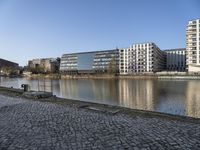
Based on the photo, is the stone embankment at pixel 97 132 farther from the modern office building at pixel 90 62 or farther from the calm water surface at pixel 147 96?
the modern office building at pixel 90 62

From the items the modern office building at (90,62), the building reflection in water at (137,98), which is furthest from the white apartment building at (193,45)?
the building reflection in water at (137,98)

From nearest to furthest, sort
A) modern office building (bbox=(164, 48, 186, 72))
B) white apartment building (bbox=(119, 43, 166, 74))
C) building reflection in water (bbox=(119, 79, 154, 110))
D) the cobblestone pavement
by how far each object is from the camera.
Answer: the cobblestone pavement → building reflection in water (bbox=(119, 79, 154, 110)) → white apartment building (bbox=(119, 43, 166, 74)) → modern office building (bbox=(164, 48, 186, 72))

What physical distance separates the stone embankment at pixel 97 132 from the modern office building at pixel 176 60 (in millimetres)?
173531

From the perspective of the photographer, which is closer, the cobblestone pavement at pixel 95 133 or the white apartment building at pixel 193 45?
the cobblestone pavement at pixel 95 133

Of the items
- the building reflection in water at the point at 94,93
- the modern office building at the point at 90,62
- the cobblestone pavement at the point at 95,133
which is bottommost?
the building reflection in water at the point at 94,93

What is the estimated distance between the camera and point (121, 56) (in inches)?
6186

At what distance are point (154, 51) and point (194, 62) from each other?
36.6 metres

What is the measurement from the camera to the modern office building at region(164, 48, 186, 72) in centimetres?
17250

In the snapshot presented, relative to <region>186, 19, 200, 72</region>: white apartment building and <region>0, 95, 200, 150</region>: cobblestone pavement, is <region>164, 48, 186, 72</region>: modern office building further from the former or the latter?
<region>0, 95, 200, 150</region>: cobblestone pavement

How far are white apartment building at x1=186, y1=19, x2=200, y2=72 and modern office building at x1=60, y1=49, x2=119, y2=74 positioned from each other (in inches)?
2163

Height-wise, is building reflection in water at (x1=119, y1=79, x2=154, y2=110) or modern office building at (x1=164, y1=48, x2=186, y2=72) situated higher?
modern office building at (x1=164, y1=48, x2=186, y2=72)

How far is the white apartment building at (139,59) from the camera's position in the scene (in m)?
139

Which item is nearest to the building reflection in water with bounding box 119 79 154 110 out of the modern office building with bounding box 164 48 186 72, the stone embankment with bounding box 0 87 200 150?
the stone embankment with bounding box 0 87 200 150

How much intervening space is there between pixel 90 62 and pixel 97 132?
546ft
